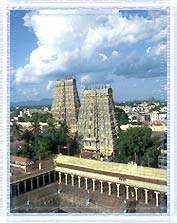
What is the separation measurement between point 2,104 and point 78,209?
764 millimetres

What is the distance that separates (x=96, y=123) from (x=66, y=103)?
40 cm

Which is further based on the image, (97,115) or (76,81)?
(97,115)

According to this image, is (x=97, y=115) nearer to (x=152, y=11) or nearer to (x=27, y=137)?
(x=27, y=137)

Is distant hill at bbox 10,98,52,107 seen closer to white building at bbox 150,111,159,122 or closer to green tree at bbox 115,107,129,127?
green tree at bbox 115,107,129,127

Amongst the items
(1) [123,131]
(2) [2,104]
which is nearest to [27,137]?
(2) [2,104]

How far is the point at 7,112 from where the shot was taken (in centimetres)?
207

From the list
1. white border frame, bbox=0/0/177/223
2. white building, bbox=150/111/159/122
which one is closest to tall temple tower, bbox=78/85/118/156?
white building, bbox=150/111/159/122

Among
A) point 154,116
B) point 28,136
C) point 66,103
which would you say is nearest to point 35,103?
point 28,136

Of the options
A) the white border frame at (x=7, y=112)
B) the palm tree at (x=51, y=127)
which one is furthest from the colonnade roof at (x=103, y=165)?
the white border frame at (x=7, y=112)

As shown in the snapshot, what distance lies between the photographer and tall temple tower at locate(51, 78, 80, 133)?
2.39 m

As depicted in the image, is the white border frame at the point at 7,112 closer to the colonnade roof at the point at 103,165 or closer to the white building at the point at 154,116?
the white building at the point at 154,116

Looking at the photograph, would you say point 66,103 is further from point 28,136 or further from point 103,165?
point 103,165

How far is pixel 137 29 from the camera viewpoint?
7.25 ft

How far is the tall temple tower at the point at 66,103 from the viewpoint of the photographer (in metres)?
2.39
